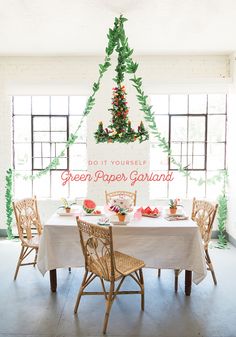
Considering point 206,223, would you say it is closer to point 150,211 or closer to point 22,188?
A: point 150,211

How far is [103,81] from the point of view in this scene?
545 cm

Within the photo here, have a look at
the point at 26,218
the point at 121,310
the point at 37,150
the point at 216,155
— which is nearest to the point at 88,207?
the point at 26,218

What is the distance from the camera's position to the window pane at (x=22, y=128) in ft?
18.6

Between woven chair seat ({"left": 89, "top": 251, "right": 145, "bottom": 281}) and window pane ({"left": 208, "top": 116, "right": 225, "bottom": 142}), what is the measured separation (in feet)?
10.2

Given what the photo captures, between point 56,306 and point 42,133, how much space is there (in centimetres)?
317

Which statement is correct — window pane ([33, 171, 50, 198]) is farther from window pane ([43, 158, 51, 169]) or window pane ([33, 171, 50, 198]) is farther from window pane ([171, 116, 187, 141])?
window pane ([171, 116, 187, 141])

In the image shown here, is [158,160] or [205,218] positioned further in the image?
[158,160]

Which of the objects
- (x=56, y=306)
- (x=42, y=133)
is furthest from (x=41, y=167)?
(x=56, y=306)

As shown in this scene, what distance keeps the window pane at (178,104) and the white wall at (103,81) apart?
299mm

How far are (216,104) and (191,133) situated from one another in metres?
0.62

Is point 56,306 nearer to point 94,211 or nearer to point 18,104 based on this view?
point 94,211

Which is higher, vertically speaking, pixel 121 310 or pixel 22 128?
pixel 22 128

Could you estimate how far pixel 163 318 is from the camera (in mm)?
3080

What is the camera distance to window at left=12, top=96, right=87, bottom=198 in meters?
5.67
